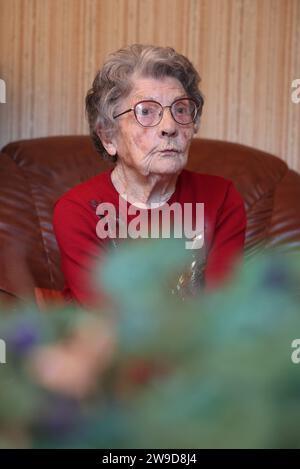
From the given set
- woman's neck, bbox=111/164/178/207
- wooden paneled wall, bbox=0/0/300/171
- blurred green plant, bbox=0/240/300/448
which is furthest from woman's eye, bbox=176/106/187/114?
wooden paneled wall, bbox=0/0/300/171

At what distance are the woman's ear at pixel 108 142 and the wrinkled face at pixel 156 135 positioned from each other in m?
0.05

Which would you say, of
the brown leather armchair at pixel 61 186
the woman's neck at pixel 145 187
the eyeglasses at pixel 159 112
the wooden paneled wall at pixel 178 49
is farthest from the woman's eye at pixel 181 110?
the wooden paneled wall at pixel 178 49

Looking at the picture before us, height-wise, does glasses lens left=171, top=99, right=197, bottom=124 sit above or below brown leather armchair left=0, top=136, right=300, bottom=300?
above

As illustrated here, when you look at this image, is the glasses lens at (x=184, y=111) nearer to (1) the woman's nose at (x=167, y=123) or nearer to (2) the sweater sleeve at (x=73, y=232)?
(1) the woman's nose at (x=167, y=123)

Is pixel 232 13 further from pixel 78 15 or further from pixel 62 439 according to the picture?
pixel 62 439

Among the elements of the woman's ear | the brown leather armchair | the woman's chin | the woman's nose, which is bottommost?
the brown leather armchair

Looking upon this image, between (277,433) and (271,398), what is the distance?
14 mm

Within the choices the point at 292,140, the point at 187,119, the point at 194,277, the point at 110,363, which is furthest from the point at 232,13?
the point at 110,363

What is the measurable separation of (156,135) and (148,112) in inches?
2.5

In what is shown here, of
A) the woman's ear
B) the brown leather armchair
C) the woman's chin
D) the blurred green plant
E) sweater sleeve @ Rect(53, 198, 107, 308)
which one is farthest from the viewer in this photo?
the brown leather armchair

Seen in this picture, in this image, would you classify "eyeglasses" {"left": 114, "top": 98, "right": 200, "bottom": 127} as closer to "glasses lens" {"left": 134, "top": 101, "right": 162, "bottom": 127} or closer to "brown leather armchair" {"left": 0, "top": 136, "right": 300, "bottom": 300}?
"glasses lens" {"left": 134, "top": 101, "right": 162, "bottom": 127}

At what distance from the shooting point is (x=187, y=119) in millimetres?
1300

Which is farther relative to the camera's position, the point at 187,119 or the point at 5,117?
the point at 5,117

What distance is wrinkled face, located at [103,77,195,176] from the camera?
1301 millimetres
